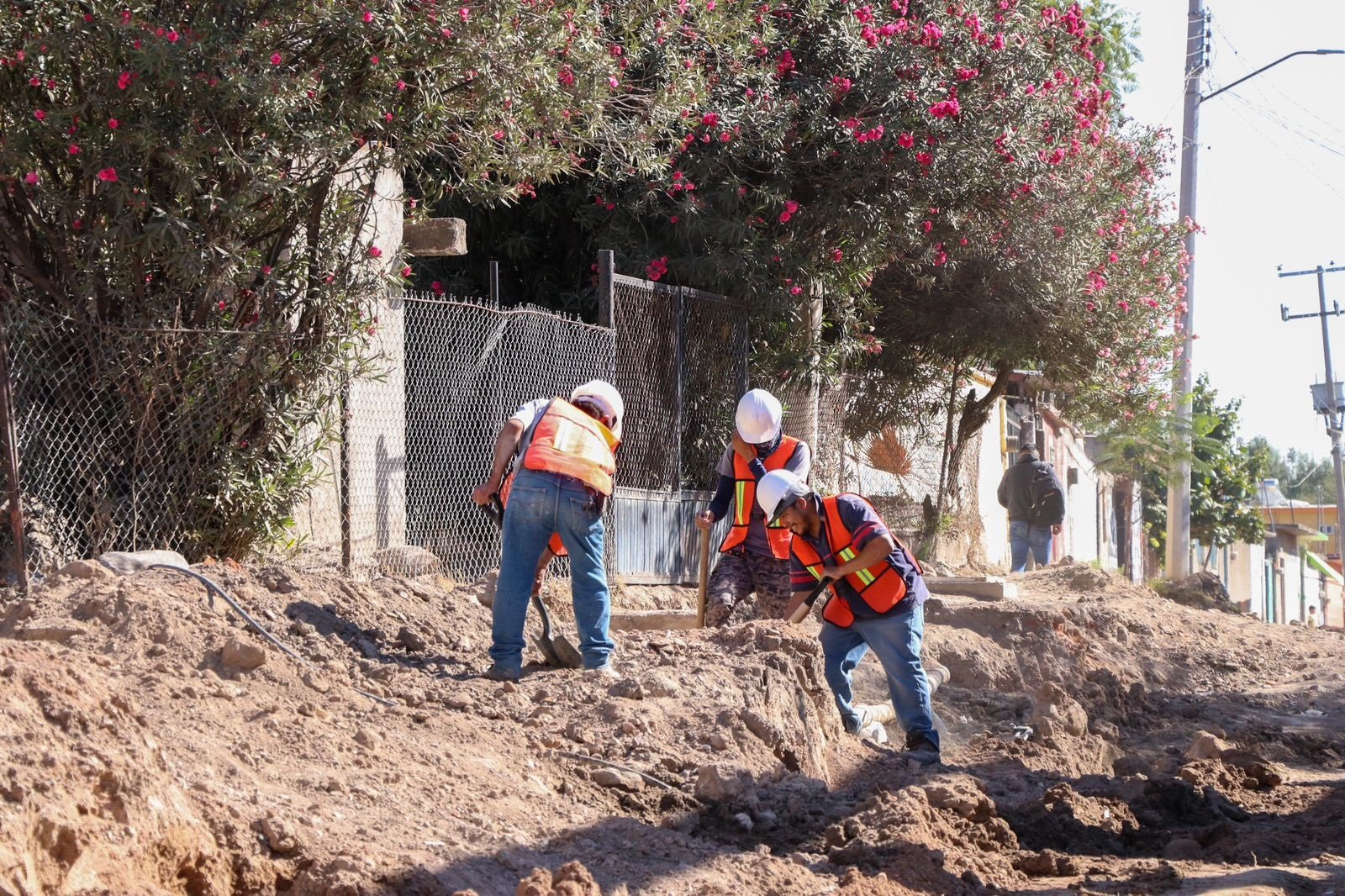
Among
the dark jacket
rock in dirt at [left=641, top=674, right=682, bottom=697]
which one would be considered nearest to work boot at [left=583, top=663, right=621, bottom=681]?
rock in dirt at [left=641, top=674, right=682, bottom=697]

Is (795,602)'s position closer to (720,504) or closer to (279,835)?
(720,504)

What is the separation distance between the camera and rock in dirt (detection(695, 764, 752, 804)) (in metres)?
5.23

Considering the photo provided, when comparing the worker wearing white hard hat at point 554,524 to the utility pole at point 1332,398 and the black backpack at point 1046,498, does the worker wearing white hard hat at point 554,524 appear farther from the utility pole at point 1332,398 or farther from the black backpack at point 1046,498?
the utility pole at point 1332,398

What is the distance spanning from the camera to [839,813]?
17.7 ft

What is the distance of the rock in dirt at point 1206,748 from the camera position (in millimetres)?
7516

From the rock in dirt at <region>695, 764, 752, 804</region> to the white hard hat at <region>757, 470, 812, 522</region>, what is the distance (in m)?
1.41

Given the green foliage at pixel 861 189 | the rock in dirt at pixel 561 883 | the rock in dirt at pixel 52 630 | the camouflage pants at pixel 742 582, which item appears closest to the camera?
the rock in dirt at pixel 561 883

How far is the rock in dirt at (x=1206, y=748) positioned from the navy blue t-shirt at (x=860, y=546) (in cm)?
220

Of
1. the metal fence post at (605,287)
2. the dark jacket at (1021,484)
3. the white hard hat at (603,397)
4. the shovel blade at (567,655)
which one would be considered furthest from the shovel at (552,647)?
the dark jacket at (1021,484)

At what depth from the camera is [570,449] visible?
20.4 ft

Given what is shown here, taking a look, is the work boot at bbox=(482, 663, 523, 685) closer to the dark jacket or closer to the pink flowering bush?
the pink flowering bush

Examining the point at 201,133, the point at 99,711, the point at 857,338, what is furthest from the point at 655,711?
the point at 857,338

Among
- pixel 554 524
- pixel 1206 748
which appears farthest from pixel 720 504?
pixel 1206 748

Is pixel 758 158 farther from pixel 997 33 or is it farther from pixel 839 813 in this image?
pixel 839 813
